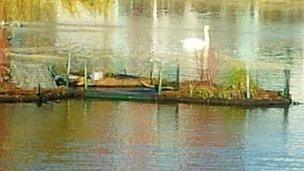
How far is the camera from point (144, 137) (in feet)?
44.4

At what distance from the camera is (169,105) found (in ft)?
54.9

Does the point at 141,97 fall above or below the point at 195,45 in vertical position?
below

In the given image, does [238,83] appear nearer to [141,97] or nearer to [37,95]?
[141,97]

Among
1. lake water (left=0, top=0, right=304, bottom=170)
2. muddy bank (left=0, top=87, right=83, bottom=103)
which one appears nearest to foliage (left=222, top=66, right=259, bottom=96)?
lake water (left=0, top=0, right=304, bottom=170)

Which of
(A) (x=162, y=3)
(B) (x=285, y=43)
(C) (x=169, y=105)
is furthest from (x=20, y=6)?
(A) (x=162, y=3)

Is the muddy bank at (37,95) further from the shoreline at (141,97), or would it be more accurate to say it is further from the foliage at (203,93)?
the foliage at (203,93)

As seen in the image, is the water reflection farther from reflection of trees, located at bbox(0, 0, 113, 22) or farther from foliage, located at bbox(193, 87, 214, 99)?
reflection of trees, located at bbox(0, 0, 113, 22)

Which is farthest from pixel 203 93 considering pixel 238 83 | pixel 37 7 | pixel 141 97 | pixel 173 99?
pixel 37 7

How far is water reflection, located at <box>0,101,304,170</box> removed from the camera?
467 inches

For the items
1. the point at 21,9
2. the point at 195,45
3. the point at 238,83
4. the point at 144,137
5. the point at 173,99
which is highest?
the point at 21,9

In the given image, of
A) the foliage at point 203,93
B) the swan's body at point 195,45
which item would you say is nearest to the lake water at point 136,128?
the swan's body at point 195,45

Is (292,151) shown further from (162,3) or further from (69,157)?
(162,3)

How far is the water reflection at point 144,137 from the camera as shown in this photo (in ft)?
38.9

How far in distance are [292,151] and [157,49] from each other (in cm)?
1487
